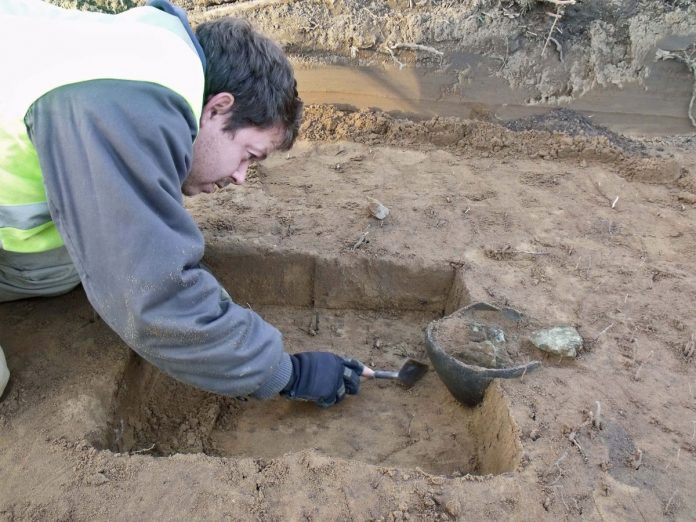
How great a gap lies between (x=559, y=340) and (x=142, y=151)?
188cm

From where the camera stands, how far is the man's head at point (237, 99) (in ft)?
6.74

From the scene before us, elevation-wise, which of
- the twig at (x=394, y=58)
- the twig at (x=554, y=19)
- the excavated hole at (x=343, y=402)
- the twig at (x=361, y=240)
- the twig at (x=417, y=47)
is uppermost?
the twig at (x=554, y=19)

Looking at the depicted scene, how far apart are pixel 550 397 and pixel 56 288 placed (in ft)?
7.06

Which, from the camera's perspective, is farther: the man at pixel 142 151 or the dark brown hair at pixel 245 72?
the dark brown hair at pixel 245 72

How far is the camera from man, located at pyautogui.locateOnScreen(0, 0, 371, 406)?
1.67 metres

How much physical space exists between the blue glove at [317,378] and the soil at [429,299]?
22 cm

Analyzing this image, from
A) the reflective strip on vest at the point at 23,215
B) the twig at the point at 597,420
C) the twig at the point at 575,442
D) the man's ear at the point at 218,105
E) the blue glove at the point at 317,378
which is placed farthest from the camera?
the blue glove at the point at 317,378

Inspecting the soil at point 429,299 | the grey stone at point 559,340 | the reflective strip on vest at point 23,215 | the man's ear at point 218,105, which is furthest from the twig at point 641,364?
the reflective strip on vest at point 23,215

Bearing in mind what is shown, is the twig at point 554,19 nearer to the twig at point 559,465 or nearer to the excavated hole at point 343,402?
the excavated hole at point 343,402

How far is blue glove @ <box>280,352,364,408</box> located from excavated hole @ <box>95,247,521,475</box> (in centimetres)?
24

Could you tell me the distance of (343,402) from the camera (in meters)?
2.85

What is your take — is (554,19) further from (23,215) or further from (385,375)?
(23,215)

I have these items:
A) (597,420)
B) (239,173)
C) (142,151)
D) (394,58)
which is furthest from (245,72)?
(394,58)

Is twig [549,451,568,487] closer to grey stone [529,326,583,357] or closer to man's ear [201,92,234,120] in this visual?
grey stone [529,326,583,357]
